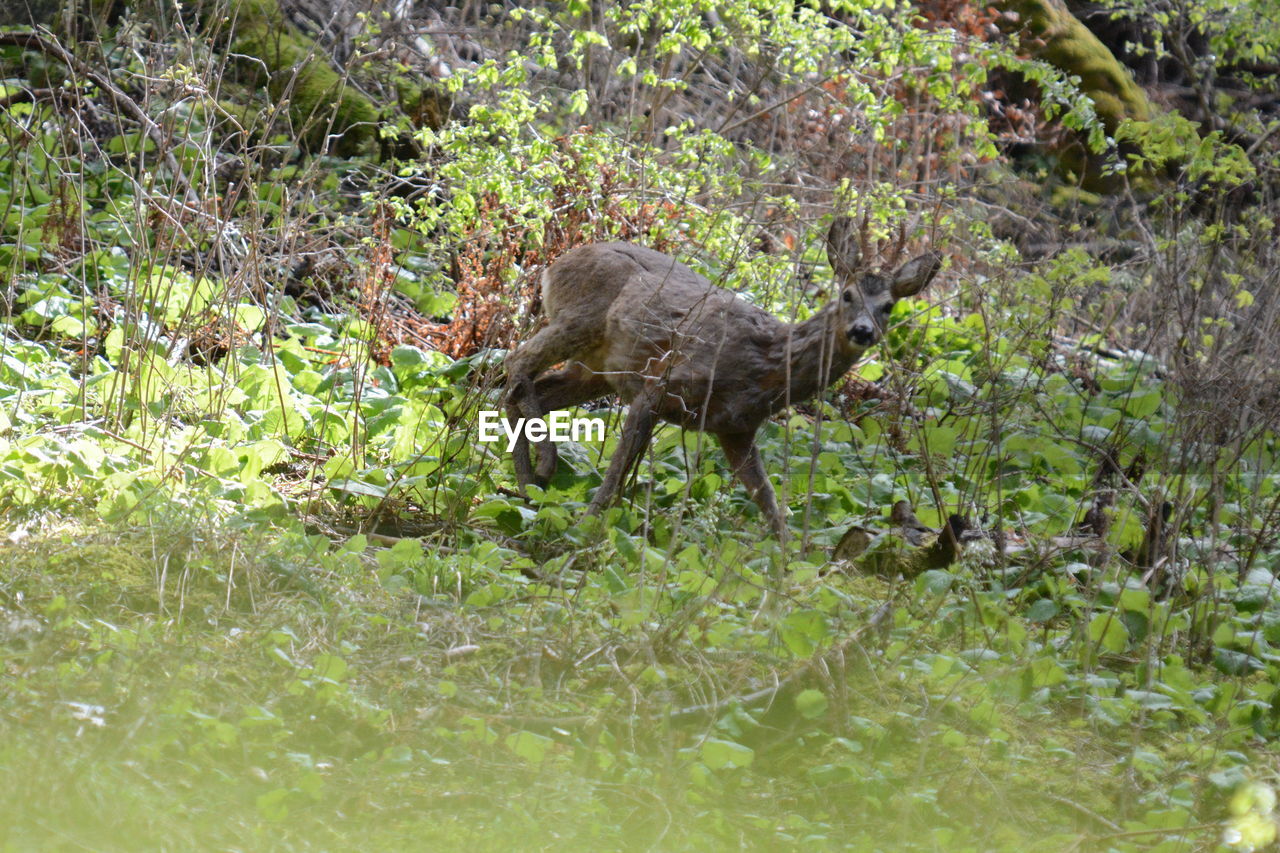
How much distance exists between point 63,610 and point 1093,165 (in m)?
13.7

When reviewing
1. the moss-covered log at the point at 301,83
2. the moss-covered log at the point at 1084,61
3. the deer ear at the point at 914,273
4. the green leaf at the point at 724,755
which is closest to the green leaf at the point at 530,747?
the green leaf at the point at 724,755

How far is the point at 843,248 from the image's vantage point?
18.8ft

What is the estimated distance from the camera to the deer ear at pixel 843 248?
5637 mm

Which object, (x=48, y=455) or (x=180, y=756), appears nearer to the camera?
(x=180, y=756)

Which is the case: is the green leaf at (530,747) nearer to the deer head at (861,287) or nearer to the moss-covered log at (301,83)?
the deer head at (861,287)

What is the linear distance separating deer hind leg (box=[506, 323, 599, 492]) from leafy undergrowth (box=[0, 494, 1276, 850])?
1804 millimetres

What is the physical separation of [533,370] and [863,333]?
1.95 metres

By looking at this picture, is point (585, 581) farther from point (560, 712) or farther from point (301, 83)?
point (301, 83)

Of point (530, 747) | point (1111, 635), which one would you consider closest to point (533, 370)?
point (1111, 635)

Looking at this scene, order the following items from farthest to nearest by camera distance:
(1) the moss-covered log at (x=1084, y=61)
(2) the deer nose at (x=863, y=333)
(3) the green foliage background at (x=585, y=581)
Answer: (1) the moss-covered log at (x=1084, y=61) → (2) the deer nose at (x=863, y=333) → (3) the green foliage background at (x=585, y=581)

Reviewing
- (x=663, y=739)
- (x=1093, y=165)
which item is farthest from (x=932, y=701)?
(x=1093, y=165)

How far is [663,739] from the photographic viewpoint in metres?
3.76

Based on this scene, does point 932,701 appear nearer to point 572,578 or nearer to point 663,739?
point 663,739

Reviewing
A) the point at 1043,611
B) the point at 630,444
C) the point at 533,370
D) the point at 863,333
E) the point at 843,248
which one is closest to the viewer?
the point at 1043,611
